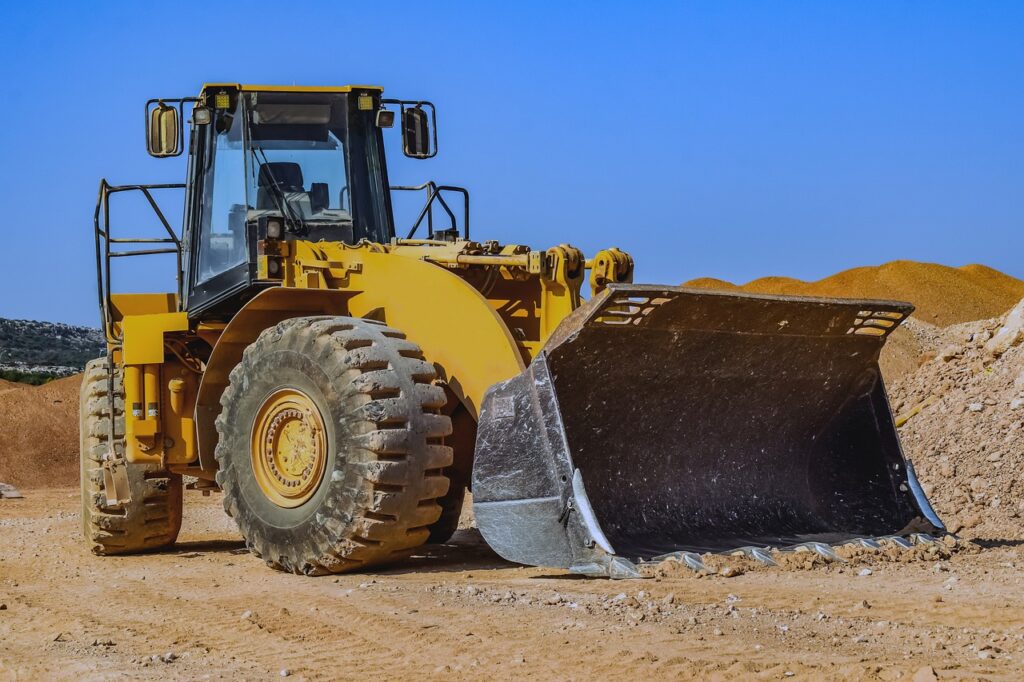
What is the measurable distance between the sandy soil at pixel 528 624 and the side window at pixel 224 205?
2.35 meters

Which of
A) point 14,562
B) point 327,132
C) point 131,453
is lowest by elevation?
point 14,562

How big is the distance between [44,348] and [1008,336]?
4788 centimetres

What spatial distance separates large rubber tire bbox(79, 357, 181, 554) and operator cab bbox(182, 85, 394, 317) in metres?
1.19

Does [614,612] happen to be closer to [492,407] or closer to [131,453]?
[492,407]

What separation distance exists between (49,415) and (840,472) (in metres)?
18.8

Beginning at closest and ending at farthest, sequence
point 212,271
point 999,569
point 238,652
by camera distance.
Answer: point 238,652, point 999,569, point 212,271

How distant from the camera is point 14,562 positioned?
10.2 meters

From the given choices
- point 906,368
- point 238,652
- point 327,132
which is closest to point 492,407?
point 238,652

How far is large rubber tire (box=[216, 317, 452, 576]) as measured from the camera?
7.64 m

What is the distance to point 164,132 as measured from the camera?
32.0 ft

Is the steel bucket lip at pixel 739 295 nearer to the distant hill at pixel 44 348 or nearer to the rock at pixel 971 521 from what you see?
the rock at pixel 971 521

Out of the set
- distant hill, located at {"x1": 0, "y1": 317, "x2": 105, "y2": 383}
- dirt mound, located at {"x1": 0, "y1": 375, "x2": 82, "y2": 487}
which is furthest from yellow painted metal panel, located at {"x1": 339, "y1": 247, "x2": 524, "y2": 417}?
distant hill, located at {"x1": 0, "y1": 317, "x2": 105, "y2": 383}

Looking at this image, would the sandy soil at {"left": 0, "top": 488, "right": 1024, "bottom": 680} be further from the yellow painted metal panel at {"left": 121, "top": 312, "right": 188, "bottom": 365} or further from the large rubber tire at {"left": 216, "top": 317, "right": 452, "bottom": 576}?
the yellow painted metal panel at {"left": 121, "top": 312, "right": 188, "bottom": 365}

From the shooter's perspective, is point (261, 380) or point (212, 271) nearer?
point (261, 380)
